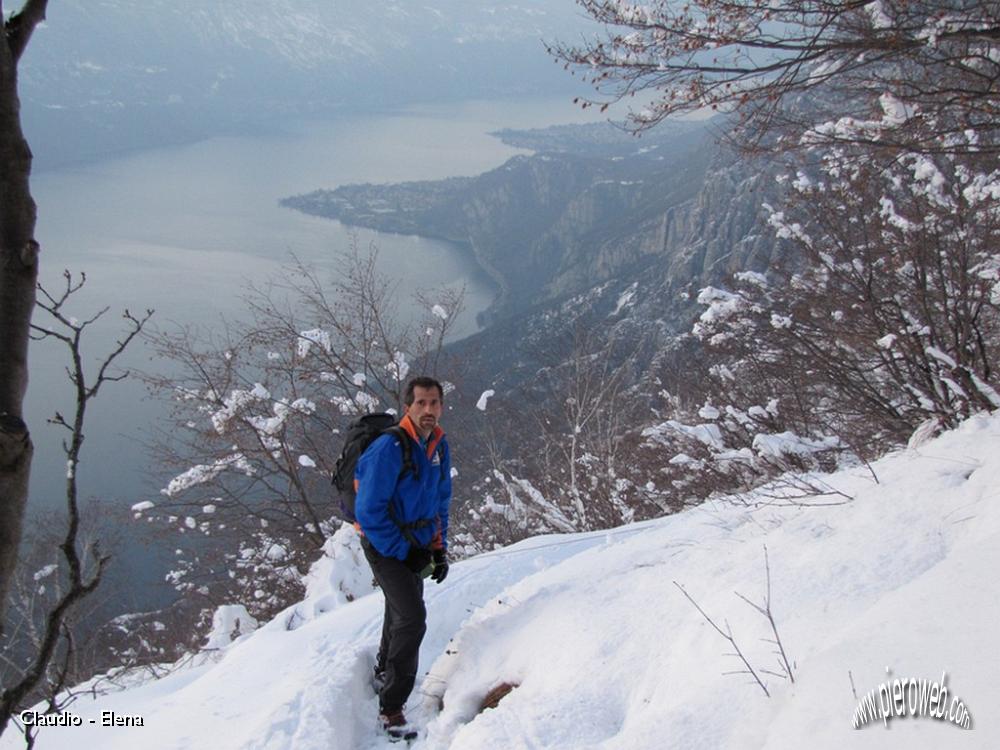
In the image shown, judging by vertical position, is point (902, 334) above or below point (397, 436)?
below

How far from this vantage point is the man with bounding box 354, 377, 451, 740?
3.42 meters

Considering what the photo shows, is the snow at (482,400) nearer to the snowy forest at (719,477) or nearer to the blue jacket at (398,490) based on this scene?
the snowy forest at (719,477)

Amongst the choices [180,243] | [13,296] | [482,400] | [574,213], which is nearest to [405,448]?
[13,296]

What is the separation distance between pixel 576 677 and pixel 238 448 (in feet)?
34.2

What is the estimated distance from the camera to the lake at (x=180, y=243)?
133 ft

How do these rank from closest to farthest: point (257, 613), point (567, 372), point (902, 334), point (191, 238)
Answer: point (902, 334)
point (257, 613)
point (567, 372)
point (191, 238)

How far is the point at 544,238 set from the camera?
141 metres

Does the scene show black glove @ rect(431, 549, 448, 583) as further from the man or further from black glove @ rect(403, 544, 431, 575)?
black glove @ rect(403, 544, 431, 575)

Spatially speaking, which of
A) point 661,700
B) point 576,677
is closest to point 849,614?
point 661,700

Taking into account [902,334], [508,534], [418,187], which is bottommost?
[508,534]

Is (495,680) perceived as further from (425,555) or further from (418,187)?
(418,187)

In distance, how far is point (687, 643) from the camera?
9.21 ft

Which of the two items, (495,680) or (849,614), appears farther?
(495,680)

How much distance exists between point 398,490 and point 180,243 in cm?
9020
